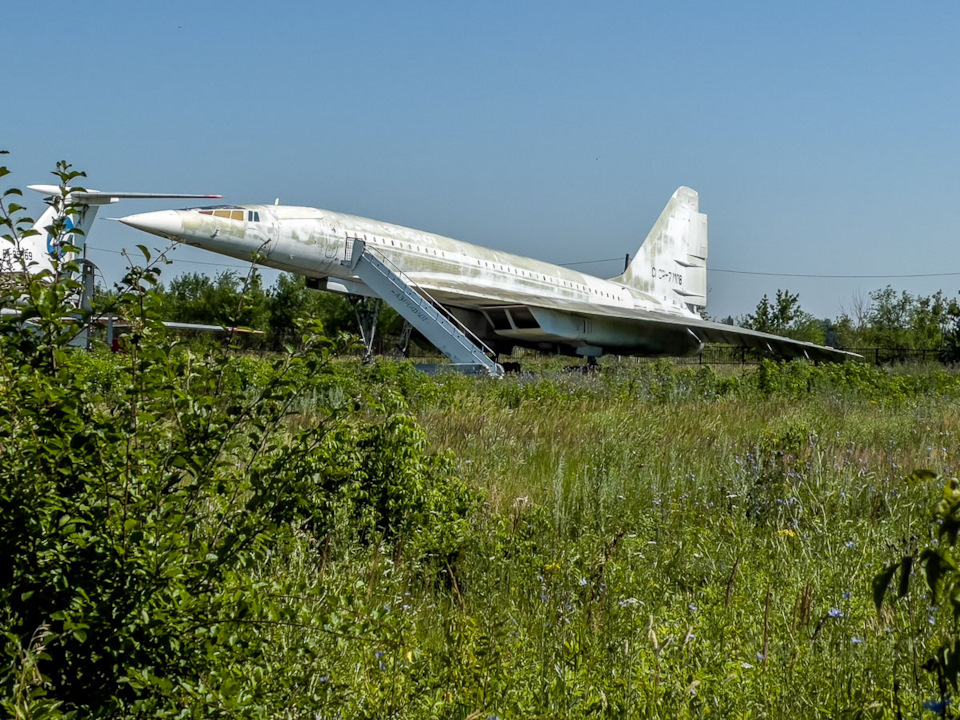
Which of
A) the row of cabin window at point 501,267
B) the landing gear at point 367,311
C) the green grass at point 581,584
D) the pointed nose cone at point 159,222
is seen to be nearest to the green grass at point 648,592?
the green grass at point 581,584

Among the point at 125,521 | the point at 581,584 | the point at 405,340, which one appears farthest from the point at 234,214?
the point at 125,521

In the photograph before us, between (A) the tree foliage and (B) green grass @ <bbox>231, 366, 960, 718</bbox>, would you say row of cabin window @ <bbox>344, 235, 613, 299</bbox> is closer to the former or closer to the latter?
(B) green grass @ <bbox>231, 366, 960, 718</bbox>

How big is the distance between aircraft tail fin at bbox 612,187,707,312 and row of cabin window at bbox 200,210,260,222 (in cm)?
1730

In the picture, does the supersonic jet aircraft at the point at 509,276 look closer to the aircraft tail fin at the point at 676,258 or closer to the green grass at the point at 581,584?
the aircraft tail fin at the point at 676,258

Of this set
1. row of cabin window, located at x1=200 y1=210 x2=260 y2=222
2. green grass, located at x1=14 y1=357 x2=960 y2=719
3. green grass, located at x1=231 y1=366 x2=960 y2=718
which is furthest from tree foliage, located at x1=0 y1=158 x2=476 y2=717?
row of cabin window, located at x1=200 y1=210 x2=260 y2=222

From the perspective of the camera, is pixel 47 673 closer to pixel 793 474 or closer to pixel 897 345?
pixel 793 474

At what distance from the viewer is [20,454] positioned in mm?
2615

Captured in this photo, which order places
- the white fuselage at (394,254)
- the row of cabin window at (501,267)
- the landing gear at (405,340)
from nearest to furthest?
the white fuselage at (394,254) < the row of cabin window at (501,267) < the landing gear at (405,340)

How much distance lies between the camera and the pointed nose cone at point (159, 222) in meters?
17.8

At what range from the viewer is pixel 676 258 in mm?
36250

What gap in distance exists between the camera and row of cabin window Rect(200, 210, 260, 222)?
19.2 meters

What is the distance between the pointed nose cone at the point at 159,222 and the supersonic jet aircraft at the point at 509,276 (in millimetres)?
22

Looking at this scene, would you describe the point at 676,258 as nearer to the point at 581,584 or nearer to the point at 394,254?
the point at 394,254

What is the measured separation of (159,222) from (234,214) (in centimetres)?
175
